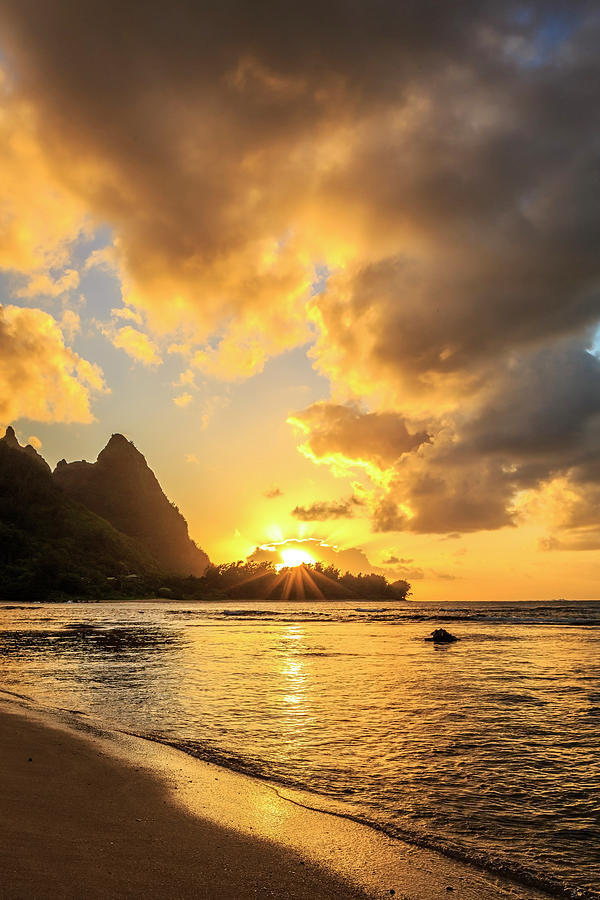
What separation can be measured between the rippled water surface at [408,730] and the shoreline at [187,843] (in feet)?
2.52

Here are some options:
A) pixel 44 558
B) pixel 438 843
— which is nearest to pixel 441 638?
pixel 438 843

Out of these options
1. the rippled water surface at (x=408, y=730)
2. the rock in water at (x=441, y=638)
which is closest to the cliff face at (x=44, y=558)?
the rock in water at (x=441, y=638)

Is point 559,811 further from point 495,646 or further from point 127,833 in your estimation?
point 495,646

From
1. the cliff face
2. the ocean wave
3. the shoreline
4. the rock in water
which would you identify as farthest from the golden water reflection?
the cliff face

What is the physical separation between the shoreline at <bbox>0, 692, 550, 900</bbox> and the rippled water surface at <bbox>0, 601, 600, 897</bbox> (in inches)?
30.3

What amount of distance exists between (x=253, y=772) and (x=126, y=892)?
4.76 meters

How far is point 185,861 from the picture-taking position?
4961mm

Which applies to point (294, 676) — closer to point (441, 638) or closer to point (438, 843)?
point (438, 843)

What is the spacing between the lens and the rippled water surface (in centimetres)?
665

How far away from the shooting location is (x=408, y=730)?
11.5 metres

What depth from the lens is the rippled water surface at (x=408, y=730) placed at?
21.8 feet

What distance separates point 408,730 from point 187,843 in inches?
287

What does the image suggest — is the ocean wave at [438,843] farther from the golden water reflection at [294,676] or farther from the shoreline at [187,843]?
the golden water reflection at [294,676]

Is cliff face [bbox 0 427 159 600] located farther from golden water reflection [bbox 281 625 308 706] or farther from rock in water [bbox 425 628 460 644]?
golden water reflection [bbox 281 625 308 706]
